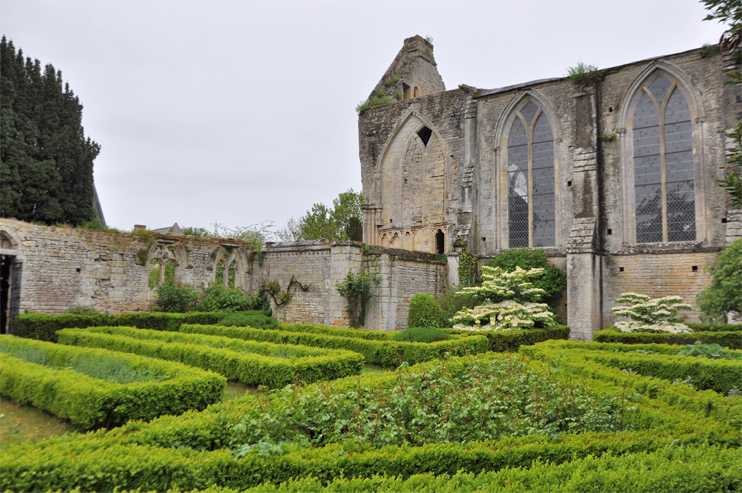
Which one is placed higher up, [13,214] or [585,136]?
[585,136]

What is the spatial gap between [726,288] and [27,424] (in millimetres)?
14782

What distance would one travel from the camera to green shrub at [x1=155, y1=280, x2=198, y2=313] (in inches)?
627

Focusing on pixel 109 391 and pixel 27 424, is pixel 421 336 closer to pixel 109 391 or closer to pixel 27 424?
pixel 109 391

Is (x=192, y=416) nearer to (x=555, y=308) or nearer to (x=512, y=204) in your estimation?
(x=555, y=308)

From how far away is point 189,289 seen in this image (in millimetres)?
16359

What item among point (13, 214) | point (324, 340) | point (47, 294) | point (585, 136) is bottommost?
point (324, 340)

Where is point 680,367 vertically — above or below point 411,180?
below

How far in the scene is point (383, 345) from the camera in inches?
408

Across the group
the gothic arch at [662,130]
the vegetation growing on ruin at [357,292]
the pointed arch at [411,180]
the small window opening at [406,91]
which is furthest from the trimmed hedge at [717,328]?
the small window opening at [406,91]

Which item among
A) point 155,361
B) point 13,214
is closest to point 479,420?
point 155,361

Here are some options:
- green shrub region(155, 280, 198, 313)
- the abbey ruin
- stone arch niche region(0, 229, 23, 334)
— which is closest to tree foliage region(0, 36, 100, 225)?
stone arch niche region(0, 229, 23, 334)

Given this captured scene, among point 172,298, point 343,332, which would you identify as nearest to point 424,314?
point 343,332

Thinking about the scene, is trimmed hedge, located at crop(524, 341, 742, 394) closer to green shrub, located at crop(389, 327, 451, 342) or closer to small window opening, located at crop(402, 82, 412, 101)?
green shrub, located at crop(389, 327, 451, 342)

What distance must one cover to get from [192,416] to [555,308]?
1617cm
